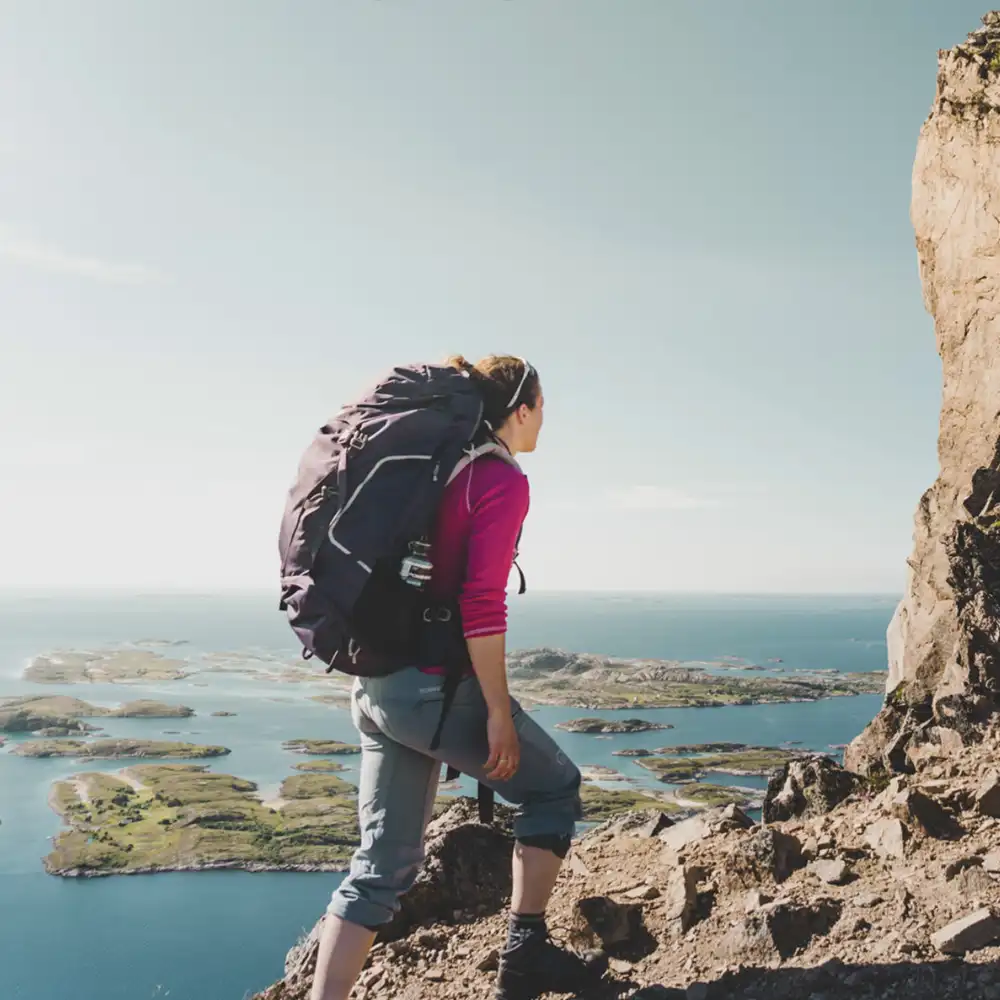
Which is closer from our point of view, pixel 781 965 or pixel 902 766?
pixel 781 965

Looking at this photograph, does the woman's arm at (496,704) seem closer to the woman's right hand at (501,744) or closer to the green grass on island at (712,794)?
the woman's right hand at (501,744)

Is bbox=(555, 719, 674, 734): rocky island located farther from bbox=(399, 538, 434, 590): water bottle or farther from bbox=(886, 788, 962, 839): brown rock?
bbox=(399, 538, 434, 590): water bottle

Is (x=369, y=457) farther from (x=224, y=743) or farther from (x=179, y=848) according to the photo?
(x=224, y=743)

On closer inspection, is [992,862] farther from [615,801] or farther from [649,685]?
[649,685]

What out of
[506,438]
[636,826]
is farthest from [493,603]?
[636,826]

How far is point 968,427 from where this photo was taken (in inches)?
309

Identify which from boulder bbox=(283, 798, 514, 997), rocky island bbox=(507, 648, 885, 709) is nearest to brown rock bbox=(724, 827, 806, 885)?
boulder bbox=(283, 798, 514, 997)

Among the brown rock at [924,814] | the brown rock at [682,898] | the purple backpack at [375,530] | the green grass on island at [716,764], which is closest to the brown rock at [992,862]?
the brown rock at [924,814]

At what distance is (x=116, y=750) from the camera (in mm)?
98375

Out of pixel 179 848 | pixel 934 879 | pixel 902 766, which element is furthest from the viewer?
pixel 179 848

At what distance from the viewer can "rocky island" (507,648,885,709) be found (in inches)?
4681

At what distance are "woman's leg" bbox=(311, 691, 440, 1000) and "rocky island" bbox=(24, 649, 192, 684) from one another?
524 ft

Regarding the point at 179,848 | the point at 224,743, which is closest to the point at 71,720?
the point at 224,743

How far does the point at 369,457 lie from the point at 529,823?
1.51m
